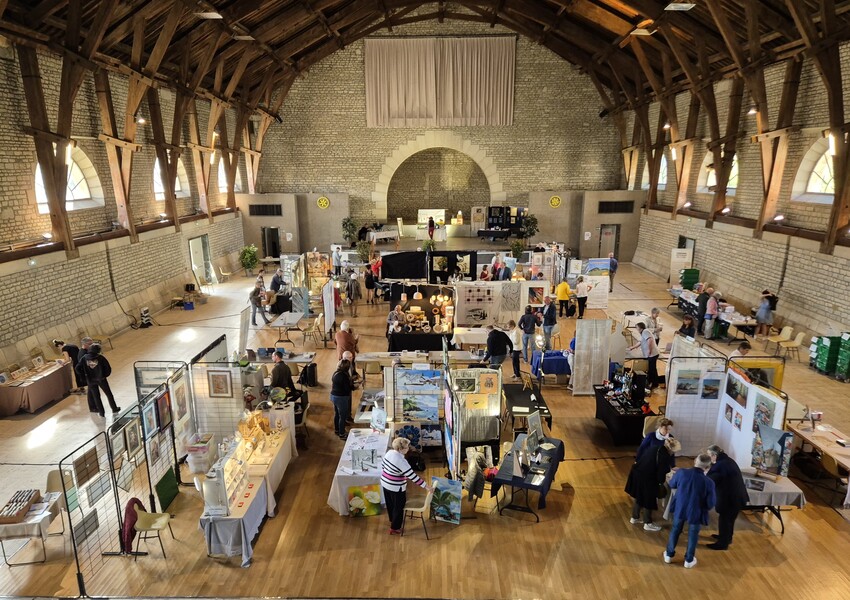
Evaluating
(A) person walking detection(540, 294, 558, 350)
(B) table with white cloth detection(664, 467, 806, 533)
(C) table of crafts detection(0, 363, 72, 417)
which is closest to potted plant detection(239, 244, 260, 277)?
(C) table of crafts detection(0, 363, 72, 417)

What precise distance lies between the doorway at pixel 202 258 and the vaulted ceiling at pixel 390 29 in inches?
202

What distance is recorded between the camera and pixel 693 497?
515 centimetres

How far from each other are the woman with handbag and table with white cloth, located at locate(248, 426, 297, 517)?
4.13 m

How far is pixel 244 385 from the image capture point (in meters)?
7.82

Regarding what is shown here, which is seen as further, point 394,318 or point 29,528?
point 394,318

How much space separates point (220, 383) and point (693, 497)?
18.7 feet

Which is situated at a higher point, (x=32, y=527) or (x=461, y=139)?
(x=461, y=139)

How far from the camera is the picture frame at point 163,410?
21.0 feet

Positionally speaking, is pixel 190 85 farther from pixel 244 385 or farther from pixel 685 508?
pixel 685 508

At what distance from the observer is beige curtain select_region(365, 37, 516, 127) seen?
23125 millimetres

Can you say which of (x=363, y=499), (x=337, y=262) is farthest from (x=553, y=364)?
(x=337, y=262)

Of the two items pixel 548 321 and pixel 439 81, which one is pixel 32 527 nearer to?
pixel 548 321

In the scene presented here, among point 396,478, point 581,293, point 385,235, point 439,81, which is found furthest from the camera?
point 439,81

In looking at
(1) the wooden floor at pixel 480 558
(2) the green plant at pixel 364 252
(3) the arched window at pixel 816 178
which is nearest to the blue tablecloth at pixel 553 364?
(1) the wooden floor at pixel 480 558
